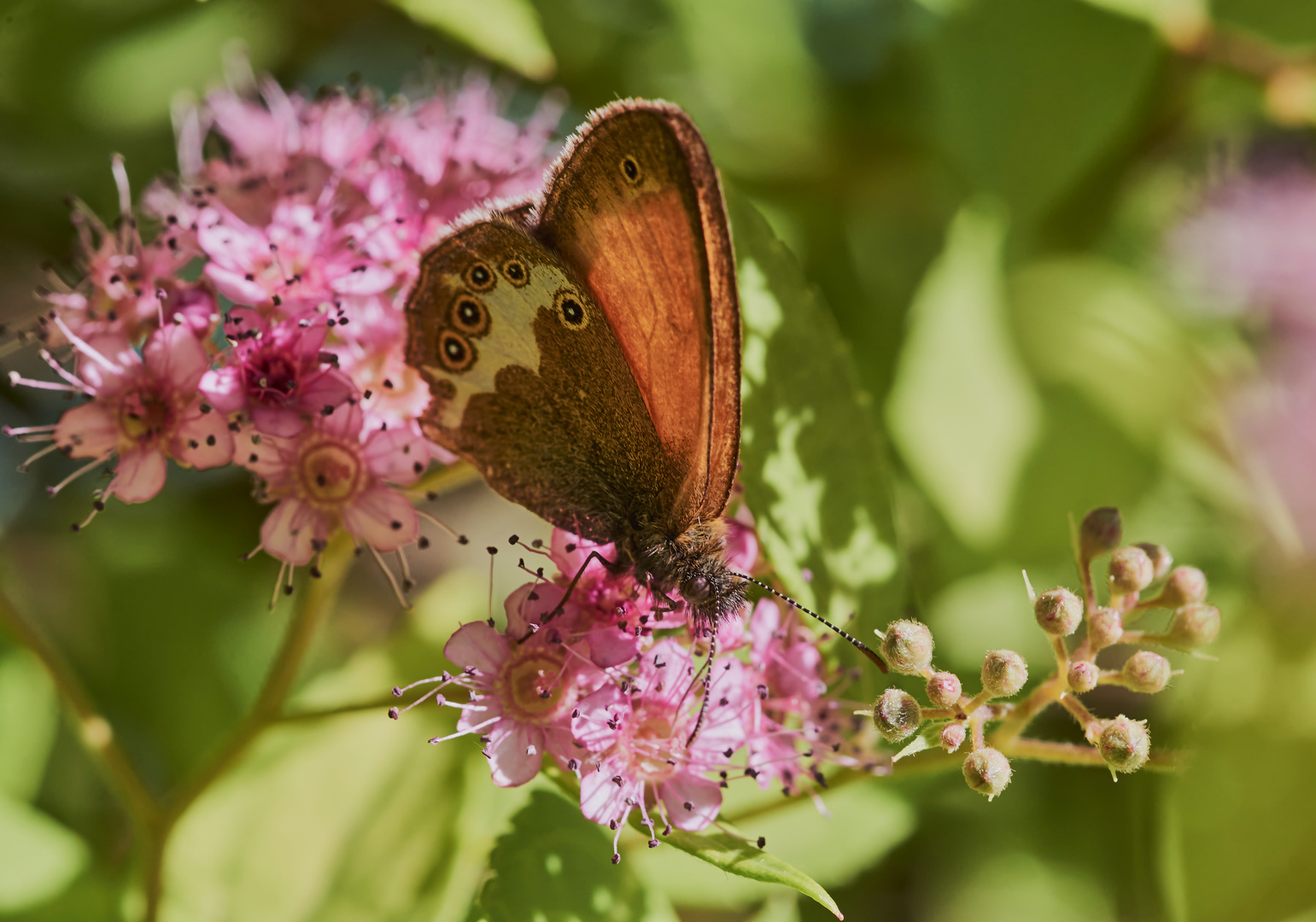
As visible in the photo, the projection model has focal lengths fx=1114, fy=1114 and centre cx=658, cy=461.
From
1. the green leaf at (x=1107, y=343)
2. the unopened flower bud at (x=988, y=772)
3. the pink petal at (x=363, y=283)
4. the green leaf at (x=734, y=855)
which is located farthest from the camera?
the green leaf at (x=1107, y=343)

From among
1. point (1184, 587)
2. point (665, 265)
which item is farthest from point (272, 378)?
point (1184, 587)

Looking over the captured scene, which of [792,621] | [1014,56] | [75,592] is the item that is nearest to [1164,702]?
[792,621]

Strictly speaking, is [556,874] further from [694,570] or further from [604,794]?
[694,570]

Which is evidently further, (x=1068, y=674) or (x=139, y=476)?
A: (x=139, y=476)

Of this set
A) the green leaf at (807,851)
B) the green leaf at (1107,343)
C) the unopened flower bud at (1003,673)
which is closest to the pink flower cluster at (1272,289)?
the green leaf at (1107,343)

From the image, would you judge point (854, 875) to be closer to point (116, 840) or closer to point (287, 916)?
point (287, 916)

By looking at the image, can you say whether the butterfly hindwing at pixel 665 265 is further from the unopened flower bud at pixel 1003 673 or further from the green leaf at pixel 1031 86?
the green leaf at pixel 1031 86
